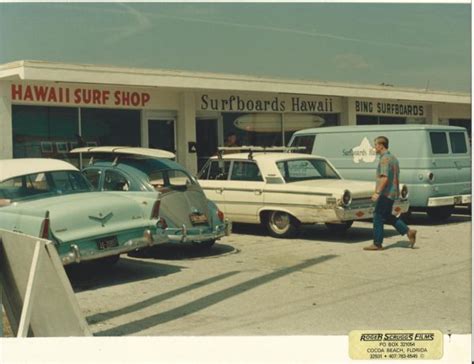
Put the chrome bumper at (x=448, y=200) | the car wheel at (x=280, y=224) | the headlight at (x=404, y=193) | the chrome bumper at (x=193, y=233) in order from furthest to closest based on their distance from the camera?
the chrome bumper at (x=448, y=200)
the headlight at (x=404, y=193)
the car wheel at (x=280, y=224)
the chrome bumper at (x=193, y=233)

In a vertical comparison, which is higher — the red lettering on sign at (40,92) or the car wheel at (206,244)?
the red lettering on sign at (40,92)

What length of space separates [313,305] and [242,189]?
18.0 ft

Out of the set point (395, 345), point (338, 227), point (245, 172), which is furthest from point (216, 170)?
point (395, 345)

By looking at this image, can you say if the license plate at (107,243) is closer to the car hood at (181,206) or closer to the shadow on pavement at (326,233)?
the car hood at (181,206)

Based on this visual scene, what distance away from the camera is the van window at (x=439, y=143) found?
14305mm

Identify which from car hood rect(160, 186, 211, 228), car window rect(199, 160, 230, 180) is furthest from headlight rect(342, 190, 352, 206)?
car window rect(199, 160, 230, 180)

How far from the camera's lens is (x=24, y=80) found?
14.3 m

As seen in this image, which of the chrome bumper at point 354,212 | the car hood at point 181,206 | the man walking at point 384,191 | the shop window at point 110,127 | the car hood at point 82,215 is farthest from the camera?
the shop window at point 110,127

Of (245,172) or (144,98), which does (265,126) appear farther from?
(245,172)

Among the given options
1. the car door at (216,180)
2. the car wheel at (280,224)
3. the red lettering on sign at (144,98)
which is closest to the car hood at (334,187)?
the car wheel at (280,224)

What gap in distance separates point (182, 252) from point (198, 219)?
0.97m

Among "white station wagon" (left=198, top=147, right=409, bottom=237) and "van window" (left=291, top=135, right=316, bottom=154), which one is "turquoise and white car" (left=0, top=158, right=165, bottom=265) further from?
"van window" (left=291, top=135, right=316, bottom=154)

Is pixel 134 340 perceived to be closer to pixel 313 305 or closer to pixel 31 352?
pixel 31 352

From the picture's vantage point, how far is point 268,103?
1919 cm
